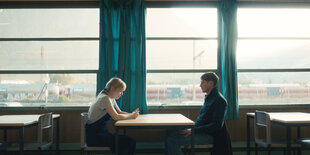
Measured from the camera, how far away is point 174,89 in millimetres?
4434

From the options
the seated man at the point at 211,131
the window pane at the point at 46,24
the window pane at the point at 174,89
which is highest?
the window pane at the point at 46,24

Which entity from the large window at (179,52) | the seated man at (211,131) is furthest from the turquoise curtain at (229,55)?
the seated man at (211,131)

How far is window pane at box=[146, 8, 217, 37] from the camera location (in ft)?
14.5

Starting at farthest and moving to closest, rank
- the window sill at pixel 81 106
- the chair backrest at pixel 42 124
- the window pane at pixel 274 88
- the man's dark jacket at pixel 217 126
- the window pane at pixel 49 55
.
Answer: the window pane at pixel 274 88, the window pane at pixel 49 55, the window sill at pixel 81 106, the chair backrest at pixel 42 124, the man's dark jacket at pixel 217 126

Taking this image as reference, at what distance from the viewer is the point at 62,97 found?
14.4 feet

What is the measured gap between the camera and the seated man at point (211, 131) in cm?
293

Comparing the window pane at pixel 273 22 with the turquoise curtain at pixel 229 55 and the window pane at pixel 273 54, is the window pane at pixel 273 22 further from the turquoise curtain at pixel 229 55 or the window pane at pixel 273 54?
the turquoise curtain at pixel 229 55

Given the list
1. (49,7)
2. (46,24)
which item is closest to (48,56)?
(46,24)

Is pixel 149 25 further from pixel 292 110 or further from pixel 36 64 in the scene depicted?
pixel 292 110

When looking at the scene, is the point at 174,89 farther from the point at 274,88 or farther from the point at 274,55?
the point at 274,55

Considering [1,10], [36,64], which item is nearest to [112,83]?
[36,64]

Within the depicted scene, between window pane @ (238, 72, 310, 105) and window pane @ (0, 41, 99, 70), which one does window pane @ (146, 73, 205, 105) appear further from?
window pane @ (0, 41, 99, 70)

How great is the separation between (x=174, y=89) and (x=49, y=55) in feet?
7.09

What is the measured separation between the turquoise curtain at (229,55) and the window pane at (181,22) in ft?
0.70
